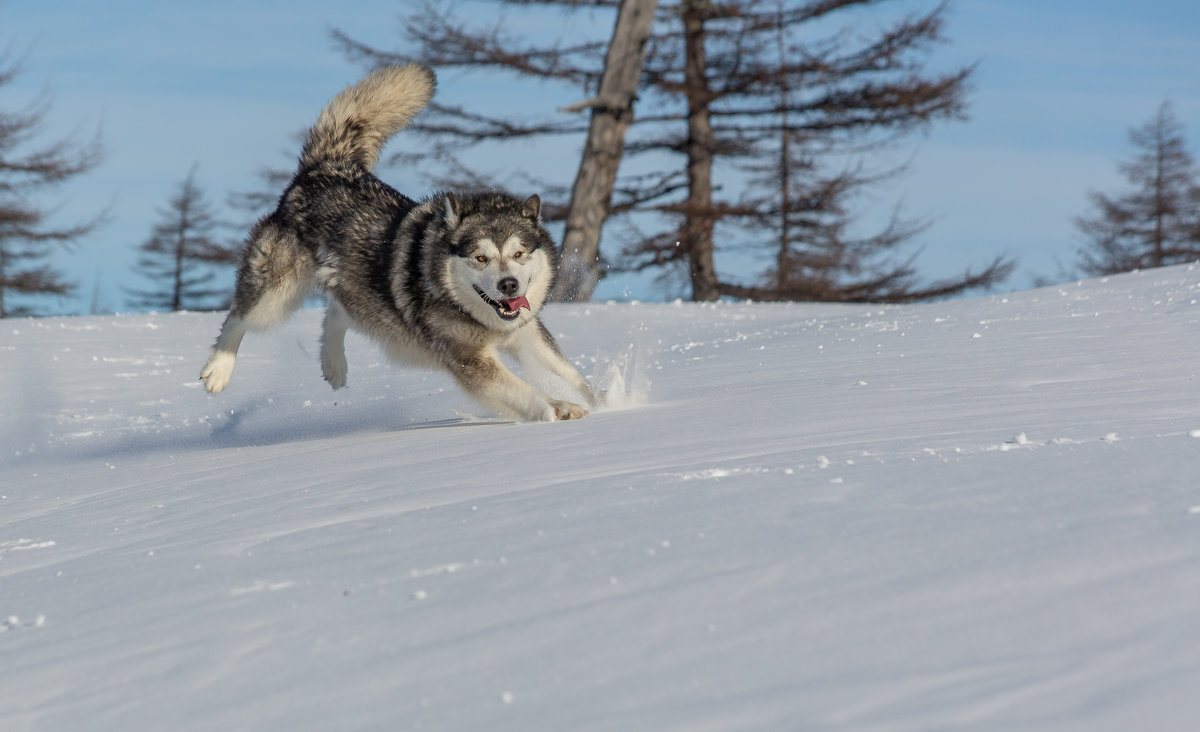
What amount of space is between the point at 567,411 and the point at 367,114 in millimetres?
2742

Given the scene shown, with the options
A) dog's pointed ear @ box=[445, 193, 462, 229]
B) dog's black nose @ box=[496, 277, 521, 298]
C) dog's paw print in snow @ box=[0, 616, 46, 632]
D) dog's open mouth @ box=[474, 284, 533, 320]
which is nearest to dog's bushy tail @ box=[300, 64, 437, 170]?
dog's pointed ear @ box=[445, 193, 462, 229]

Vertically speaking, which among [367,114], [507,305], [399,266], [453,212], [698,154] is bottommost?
[507,305]

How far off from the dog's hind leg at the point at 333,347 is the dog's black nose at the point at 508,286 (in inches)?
69.2

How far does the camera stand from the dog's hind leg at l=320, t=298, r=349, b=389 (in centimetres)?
658

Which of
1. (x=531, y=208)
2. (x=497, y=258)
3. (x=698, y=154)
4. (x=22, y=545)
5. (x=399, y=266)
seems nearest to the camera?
(x=22, y=545)

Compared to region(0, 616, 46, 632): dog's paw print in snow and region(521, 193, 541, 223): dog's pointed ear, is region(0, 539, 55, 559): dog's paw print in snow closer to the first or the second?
region(0, 616, 46, 632): dog's paw print in snow

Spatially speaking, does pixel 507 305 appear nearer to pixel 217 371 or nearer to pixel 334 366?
pixel 334 366

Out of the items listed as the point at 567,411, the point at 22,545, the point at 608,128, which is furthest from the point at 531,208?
the point at 608,128

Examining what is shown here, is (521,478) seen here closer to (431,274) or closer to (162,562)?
(162,562)

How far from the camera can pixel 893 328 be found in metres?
7.62

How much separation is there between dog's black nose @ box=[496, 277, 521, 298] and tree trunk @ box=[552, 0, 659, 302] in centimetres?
1026

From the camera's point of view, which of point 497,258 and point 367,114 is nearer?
point 497,258

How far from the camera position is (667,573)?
211cm

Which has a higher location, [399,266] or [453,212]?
[453,212]
